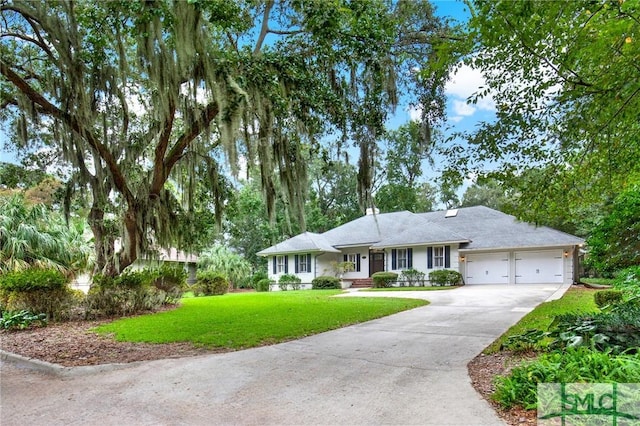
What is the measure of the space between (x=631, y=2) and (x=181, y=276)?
12.8 meters

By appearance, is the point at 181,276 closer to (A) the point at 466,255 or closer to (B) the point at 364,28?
(B) the point at 364,28

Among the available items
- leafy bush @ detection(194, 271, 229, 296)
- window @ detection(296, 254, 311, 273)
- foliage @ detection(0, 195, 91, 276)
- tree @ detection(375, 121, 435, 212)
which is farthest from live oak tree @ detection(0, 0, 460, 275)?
window @ detection(296, 254, 311, 273)

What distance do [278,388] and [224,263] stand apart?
907 inches

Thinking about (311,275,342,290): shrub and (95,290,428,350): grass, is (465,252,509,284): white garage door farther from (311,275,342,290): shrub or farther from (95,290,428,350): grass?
(95,290,428,350): grass

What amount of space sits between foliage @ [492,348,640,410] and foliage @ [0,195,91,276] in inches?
479

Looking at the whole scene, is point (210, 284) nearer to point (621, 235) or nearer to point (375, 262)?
point (375, 262)

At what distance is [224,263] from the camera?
26609mm

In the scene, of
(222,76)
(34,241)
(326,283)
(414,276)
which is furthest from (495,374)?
(326,283)

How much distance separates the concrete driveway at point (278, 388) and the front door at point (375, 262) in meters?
17.8

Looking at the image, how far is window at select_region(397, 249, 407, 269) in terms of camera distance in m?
23.1

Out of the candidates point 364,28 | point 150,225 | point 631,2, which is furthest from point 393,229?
point 631,2

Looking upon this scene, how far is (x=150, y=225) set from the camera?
9.85 metres

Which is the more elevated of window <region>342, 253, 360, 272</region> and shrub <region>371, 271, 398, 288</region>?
window <region>342, 253, 360, 272</region>

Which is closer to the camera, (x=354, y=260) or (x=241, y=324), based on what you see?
(x=241, y=324)
